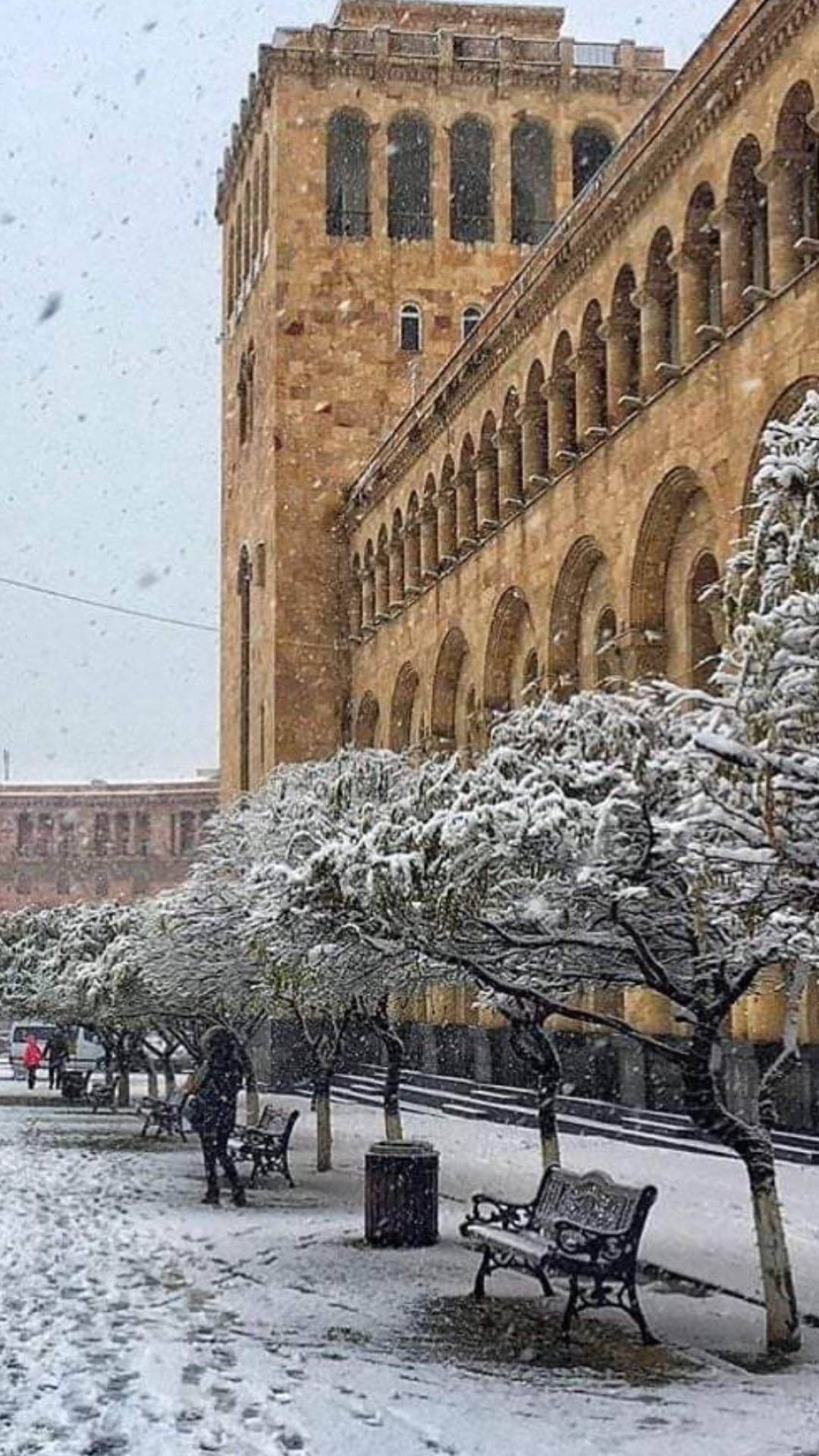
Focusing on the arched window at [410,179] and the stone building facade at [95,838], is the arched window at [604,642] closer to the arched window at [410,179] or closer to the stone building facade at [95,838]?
the arched window at [410,179]

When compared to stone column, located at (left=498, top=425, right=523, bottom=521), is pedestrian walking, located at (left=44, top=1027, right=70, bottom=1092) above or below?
below

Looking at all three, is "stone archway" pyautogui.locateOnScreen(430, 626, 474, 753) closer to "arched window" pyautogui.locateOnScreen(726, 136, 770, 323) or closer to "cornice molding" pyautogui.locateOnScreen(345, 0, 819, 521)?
"cornice molding" pyautogui.locateOnScreen(345, 0, 819, 521)

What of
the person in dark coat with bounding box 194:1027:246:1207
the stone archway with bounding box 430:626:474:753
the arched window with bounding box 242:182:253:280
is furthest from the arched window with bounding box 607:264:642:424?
the arched window with bounding box 242:182:253:280

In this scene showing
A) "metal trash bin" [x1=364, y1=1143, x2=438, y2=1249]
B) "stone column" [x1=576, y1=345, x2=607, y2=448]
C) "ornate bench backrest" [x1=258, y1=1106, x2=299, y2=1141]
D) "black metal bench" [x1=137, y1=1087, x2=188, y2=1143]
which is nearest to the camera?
"metal trash bin" [x1=364, y1=1143, x2=438, y2=1249]

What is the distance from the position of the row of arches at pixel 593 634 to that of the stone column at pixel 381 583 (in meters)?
3.70

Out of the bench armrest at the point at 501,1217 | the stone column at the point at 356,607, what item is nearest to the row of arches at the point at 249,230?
the stone column at the point at 356,607

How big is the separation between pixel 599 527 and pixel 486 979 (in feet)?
64.1

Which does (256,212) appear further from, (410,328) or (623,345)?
(623,345)

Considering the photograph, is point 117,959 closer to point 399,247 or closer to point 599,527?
point 599,527

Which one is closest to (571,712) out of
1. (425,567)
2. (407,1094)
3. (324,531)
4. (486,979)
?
(486,979)

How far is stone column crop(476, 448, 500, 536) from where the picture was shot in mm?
38906

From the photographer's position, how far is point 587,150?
179 feet

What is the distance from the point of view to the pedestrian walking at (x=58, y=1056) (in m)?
49.8

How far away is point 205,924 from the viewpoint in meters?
26.1
